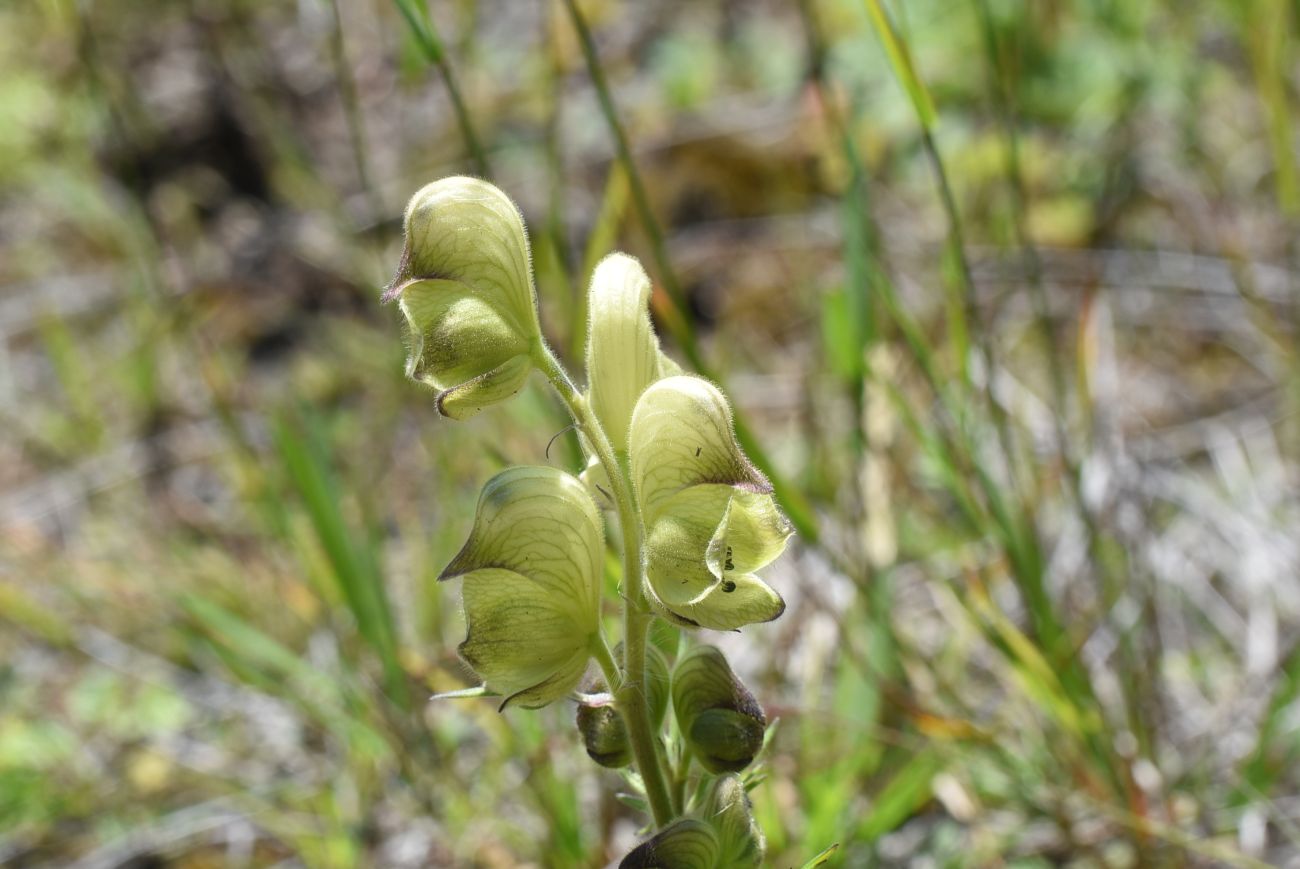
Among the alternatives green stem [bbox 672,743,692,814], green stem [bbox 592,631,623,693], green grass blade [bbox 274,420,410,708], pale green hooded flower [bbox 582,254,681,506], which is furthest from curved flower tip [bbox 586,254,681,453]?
green grass blade [bbox 274,420,410,708]

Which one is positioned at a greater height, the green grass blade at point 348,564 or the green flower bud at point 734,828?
the green flower bud at point 734,828

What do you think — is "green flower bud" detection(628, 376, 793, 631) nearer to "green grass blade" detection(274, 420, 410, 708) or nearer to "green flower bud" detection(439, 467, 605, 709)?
"green flower bud" detection(439, 467, 605, 709)

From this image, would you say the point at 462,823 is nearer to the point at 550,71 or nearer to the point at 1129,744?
the point at 1129,744

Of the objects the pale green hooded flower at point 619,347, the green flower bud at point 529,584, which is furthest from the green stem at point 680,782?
the pale green hooded flower at point 619,347

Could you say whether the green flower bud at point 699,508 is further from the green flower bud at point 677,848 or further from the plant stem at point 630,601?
the green flower bud at point 677,848

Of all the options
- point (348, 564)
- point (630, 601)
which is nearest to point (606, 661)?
point (630, 601)

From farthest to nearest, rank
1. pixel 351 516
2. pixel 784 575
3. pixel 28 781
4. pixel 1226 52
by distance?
pixel 1226 52, pixel 351 516, pixel 784 575, pixel 28 781

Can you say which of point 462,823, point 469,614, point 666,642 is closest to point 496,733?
point 462,823
